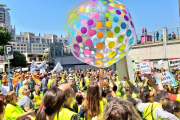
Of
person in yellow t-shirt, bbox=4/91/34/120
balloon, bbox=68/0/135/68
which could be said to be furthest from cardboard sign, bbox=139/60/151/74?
person in yellow t-shirt, bbox=4/91/34/120

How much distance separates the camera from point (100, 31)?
4422 mm

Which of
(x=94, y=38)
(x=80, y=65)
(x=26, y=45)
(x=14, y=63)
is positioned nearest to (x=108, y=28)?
(x=94, y=38)

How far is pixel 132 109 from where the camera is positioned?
5.26ft

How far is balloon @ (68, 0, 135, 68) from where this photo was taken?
4426mm

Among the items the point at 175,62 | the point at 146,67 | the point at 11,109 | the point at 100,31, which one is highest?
the point at 100,31

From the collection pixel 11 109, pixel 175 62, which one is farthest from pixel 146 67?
pixel 11 109

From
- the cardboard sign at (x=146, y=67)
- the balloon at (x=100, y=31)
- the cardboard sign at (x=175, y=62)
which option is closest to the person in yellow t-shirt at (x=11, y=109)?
the balloon at (x=100, y=31)

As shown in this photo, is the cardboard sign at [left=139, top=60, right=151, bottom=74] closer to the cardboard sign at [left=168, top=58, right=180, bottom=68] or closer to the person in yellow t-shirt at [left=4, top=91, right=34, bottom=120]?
the cardboard sign at [left=168, top=58, right=180, bottom=68]

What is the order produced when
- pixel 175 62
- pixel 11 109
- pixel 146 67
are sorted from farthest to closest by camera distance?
pixel 175 62 < pixel 146 67 < pixel 11 109

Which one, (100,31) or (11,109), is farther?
(100,31)

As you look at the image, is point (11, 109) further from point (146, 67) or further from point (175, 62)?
point (175, 62)

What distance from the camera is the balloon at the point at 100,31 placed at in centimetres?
443

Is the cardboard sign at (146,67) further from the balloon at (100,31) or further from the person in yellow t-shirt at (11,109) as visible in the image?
the person in yellow t-shirt at (11,109)

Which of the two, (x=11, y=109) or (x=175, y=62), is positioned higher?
(x=175, y=62)
